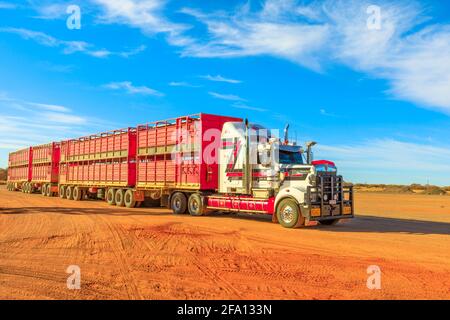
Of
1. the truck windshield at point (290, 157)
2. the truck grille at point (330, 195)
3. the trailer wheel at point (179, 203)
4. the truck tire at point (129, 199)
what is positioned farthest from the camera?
the truck tire at point (129, 199)

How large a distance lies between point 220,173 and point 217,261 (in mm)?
8609

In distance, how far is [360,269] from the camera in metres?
6.93

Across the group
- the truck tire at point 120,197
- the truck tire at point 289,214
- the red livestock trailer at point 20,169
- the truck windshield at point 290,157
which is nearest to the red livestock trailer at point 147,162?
the truck tire at point 120,197

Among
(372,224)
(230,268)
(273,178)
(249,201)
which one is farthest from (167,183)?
(230,268)

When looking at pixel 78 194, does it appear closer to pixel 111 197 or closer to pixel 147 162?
pixel 111 197

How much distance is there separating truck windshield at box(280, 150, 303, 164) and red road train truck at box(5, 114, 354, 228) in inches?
1.6

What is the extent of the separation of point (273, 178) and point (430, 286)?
787 centimetres

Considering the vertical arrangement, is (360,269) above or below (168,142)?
below

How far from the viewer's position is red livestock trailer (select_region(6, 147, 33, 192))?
37.6m

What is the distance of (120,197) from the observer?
21906 mm

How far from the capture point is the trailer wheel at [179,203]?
1736 cm

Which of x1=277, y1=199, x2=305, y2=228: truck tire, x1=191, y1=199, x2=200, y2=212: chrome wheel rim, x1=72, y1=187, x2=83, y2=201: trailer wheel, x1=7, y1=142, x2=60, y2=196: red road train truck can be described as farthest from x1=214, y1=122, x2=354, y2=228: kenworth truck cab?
x1=7, y1=142, x2=60, y2=196: red road train truck

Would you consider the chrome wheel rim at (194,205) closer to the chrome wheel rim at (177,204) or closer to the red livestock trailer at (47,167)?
the chrome wheel rim at (177,204)
